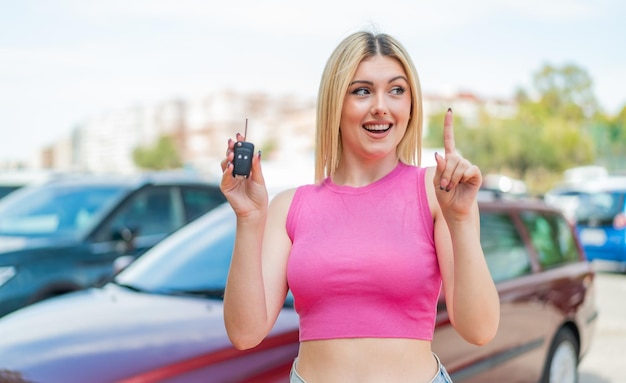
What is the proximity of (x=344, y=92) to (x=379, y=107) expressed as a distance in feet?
0.33

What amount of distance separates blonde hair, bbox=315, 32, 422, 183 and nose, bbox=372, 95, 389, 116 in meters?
0.08

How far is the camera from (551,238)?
209 inches

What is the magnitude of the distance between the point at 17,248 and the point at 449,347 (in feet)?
11.3

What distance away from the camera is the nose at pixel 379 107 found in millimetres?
2025

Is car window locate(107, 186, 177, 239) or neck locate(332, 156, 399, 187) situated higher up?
neck locate(332, 156, 399, 187)

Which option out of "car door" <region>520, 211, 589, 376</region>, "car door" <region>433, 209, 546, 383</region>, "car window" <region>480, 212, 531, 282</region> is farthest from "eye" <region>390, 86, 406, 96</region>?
"car door" <region>520, 211, 589, 376</region>

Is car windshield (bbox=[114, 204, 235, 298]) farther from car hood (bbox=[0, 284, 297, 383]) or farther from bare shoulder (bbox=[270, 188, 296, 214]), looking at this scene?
bare shoulder (bbox=[270, 188, 296, 214])

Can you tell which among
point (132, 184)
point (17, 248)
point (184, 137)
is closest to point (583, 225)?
point (132, 184)

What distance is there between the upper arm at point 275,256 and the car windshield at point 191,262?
1647 millimetres

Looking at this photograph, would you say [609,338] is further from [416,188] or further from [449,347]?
[416,188]

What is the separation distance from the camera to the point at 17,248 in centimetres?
571

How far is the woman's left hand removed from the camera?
1765 millimetres

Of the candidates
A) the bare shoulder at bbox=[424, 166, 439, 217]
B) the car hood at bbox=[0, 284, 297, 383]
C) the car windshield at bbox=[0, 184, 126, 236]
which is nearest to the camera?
the bare shoulder at bbox=[424, 166, 439, 217]

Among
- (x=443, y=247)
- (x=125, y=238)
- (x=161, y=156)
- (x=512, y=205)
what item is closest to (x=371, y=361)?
(x=443, y=247)
